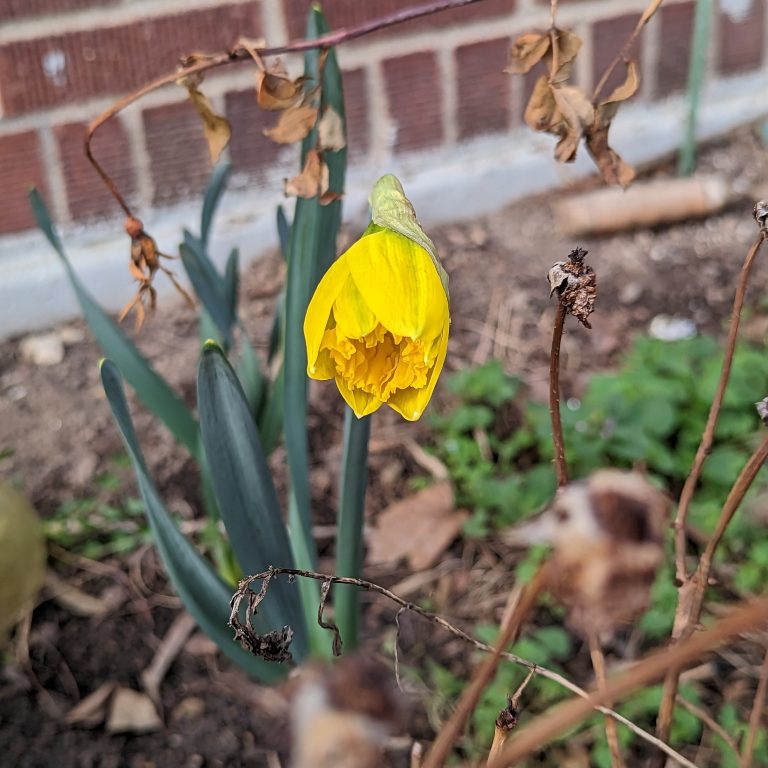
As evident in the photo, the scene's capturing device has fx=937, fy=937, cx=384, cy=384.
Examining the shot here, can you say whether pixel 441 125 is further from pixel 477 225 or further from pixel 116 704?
pixel 116 704

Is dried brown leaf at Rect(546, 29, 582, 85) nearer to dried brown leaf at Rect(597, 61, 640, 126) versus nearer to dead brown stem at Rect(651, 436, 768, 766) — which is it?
dried brown leaf at Rect(597, 61, 640, 126)

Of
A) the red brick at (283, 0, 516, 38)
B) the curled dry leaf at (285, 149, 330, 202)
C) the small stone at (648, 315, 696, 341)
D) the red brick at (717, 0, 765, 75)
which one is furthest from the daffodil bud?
the red brick at (717, 0, 765, 75)

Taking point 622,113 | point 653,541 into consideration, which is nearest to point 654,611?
point 653,541

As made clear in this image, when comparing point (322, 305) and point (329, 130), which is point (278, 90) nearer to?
point (329, 130)

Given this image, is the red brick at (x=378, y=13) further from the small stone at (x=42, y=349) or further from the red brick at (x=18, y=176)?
the small stone at (x=42, y=349)

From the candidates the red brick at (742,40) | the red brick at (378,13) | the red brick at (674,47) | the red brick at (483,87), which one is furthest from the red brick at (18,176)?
the red brick at (742,40)
